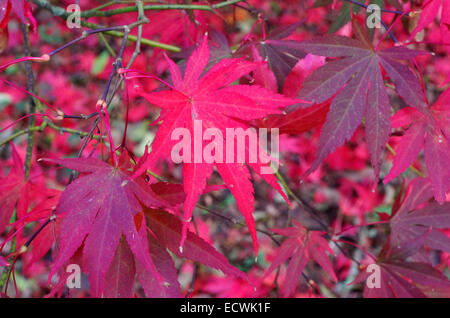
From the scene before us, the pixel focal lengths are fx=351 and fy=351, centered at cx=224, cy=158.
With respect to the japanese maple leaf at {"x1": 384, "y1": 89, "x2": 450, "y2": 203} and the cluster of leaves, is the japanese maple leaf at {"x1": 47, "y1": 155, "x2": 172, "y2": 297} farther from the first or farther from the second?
the japanese maple leaf at {"x1": 384, "y1": 89, "x2": 450, "y2": 203}

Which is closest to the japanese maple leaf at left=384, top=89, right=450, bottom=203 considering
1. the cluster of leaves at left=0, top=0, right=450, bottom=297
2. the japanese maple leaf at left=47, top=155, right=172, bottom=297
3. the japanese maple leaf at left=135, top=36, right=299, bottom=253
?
the cluster of leaves at left=0, top=0, right=450, bottom=297

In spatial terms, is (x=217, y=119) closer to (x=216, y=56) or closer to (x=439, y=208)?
(x=216, y=56)

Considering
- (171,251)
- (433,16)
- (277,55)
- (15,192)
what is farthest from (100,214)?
(433,16)

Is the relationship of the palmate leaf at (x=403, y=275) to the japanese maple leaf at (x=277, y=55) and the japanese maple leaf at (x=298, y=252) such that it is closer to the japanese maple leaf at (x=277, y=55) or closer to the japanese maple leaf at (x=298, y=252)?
the japanese maple leaf at (x=298, y=252)

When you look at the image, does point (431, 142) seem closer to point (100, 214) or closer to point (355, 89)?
point (355, 89)

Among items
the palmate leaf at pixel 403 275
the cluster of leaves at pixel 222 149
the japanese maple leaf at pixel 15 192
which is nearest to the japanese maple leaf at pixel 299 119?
the cluster of leaves at pixel 222 149

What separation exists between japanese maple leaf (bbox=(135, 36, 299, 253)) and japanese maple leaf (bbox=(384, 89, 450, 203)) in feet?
0.82

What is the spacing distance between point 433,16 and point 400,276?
53 centimetres

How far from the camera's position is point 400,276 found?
76 cm

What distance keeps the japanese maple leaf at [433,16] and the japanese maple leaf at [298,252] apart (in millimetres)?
Answer: 458

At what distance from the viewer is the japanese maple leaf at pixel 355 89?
22.2 inches

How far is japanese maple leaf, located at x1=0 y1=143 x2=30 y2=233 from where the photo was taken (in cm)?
69
